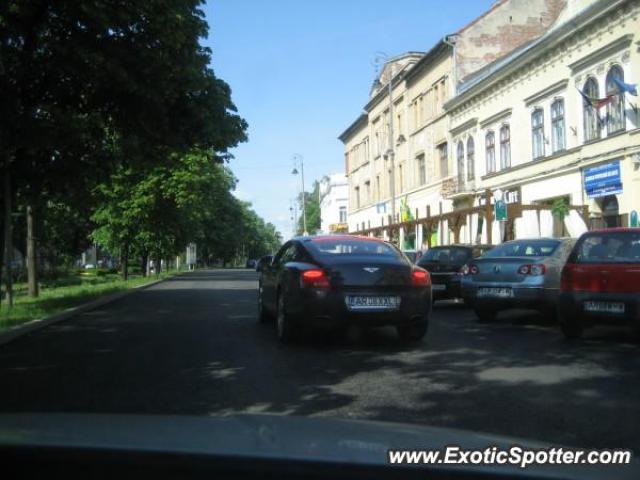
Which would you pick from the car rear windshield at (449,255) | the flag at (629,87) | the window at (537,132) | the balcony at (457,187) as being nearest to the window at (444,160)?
the balcony at (457,187)

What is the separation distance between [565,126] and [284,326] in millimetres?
19347

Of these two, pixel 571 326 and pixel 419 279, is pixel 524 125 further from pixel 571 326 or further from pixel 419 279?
pixel 419 279

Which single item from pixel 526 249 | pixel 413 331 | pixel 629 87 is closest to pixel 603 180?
pixel 629 87

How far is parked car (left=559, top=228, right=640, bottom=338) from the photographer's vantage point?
892cm

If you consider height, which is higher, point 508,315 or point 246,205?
point 246,205

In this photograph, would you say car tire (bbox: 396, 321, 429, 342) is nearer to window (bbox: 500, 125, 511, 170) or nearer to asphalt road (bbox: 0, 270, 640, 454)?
asphalt road (bbox: 0, 270, 640, 454)

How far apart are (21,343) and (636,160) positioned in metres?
17.9

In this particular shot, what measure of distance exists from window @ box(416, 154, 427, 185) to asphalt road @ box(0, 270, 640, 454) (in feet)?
103

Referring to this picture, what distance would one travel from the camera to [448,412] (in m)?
5.36

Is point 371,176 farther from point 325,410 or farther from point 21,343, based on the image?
point 325,410

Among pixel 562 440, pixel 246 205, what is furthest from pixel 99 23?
pixel 246 205

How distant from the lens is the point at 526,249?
12281 millimetres

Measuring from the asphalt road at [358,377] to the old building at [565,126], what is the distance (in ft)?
42.1

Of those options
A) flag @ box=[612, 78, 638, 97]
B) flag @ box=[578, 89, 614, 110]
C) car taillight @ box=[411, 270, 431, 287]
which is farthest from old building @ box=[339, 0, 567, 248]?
car taillight @ box=[411, 270, 431, 287]
